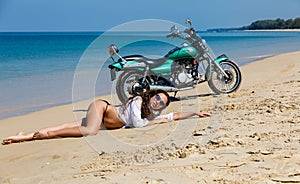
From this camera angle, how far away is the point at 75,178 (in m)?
3.11

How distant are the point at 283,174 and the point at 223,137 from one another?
3.58 ft

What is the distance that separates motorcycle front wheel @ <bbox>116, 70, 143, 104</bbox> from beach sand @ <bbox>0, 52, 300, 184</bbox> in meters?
1.55

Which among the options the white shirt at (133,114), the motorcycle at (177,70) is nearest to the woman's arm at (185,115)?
the white shirt at (133,114)

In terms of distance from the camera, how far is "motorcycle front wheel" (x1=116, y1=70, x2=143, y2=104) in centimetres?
651

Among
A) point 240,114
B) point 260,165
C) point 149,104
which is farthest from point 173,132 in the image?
point 260,165

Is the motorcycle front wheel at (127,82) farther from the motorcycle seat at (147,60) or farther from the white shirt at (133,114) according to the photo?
the white shirt at (133,114)

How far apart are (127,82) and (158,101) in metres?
1.89

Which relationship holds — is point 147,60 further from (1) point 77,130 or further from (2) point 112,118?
(1) point 77,130

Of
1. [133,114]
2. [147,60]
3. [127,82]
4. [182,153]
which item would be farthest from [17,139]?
[147,60]

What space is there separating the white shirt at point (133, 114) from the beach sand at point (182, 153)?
11 cm

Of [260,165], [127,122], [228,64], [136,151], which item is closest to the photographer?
[260,165]

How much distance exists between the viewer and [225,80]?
7.19 meters

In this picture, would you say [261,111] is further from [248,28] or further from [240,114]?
[248,28]

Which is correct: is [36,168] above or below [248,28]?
below
